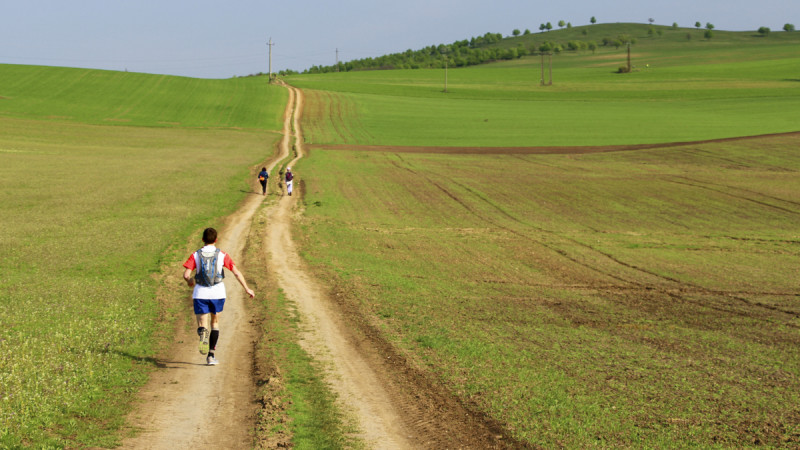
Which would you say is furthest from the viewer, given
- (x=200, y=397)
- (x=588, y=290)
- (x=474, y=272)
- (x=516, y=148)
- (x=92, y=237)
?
(x=516, y=148)

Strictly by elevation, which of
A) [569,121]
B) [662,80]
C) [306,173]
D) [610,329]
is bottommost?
[610,329]

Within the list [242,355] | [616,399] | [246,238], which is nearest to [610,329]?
[616,399]

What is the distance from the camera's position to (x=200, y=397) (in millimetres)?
10867

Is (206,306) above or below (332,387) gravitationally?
above

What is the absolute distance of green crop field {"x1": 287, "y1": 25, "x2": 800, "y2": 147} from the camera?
80250 millimetres

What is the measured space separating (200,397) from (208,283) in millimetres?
2397

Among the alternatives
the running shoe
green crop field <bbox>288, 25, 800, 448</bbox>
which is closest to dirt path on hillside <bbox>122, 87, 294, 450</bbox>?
the running shoe

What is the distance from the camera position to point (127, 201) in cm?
3556

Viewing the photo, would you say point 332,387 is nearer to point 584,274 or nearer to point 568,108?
point 584,274

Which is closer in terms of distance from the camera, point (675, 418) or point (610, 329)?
point (675, 418)

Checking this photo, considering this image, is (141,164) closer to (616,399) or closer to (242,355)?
(242,355)

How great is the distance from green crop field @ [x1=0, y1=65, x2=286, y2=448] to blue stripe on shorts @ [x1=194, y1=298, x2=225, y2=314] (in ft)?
4.55

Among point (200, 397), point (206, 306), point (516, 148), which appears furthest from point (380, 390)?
point (516, 148)

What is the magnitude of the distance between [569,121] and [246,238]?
73.0 meters
